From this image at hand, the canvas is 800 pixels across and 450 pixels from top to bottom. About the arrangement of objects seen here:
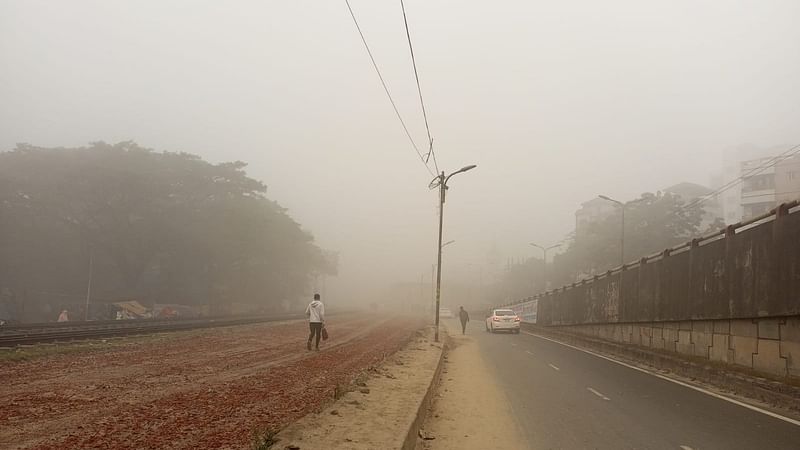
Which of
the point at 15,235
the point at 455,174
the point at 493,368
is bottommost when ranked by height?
the point at 493,368

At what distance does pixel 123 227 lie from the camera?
5250cm

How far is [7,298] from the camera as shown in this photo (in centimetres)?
4653

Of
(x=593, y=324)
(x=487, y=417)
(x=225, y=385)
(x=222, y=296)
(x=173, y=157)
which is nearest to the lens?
(x=487, y=417)

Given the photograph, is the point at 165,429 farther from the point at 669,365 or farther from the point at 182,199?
the point at 182,199

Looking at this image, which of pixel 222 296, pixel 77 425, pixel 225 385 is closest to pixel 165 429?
pixel 77 425

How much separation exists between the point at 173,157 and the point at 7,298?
754 inches

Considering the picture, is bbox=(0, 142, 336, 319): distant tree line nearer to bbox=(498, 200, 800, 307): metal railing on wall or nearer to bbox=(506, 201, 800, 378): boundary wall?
bbox=(498, 200, 800, 307): metal railing on wall

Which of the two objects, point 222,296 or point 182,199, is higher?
point 182,199

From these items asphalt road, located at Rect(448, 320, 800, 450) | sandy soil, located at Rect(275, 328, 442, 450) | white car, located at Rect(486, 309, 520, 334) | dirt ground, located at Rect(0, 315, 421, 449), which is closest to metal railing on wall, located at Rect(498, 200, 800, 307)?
asphalt road, located at Rect(448, 320, 800, 450)

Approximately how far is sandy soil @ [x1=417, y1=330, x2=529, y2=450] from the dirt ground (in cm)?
188

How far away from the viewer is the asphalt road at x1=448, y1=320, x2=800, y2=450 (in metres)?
7.48

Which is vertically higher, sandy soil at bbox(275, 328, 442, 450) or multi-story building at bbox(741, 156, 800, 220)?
multi-story building at bbox(741, 156, 800, 220)

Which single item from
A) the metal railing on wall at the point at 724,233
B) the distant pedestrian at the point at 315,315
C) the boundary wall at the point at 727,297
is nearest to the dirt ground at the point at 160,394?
the distant pedestrian at the point at 315,315

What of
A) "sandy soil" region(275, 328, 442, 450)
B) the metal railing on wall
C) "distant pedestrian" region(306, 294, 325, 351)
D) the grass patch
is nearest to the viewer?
the grass patch
